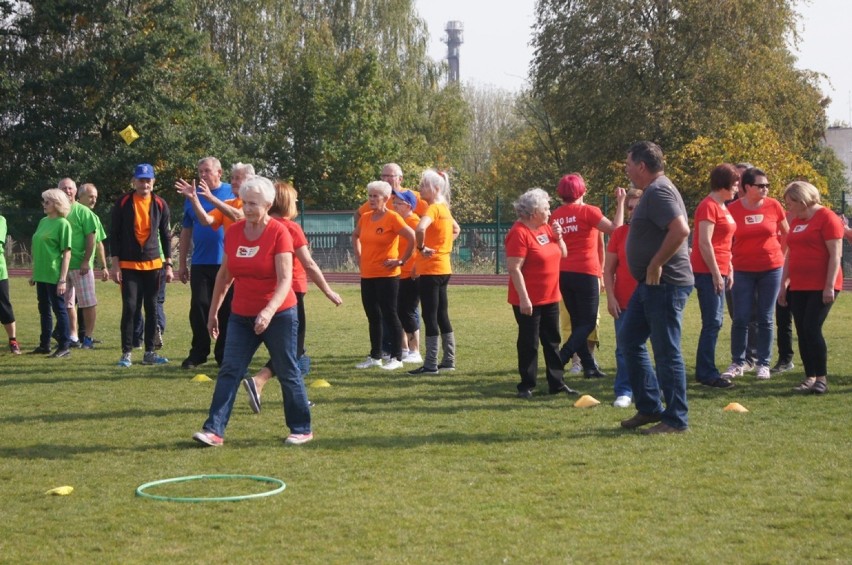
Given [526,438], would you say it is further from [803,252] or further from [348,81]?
[348,81]

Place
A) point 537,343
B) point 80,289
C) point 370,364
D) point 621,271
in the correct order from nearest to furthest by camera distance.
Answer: point 621,271 < point 537,343 < point 370,364 < point 80,289

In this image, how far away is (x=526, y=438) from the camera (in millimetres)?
7559

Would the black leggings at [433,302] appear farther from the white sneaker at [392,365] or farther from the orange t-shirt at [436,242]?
the white sneaker at [392,365]

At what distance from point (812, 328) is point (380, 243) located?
4018 mm

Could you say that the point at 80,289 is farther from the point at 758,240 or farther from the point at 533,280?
the point at 758,240

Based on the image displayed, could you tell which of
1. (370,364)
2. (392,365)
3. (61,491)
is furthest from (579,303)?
(61,491)

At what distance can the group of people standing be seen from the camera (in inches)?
307

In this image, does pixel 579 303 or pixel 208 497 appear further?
pixel 579 303

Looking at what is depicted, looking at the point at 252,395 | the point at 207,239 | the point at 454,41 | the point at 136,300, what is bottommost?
the point at 252,395

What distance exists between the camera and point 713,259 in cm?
931

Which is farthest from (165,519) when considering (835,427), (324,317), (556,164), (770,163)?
(556,164)

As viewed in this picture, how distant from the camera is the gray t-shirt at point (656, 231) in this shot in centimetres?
732

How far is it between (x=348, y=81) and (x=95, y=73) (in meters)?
13.5

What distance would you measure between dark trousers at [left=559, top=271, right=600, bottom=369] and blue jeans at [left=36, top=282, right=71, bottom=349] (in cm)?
590
